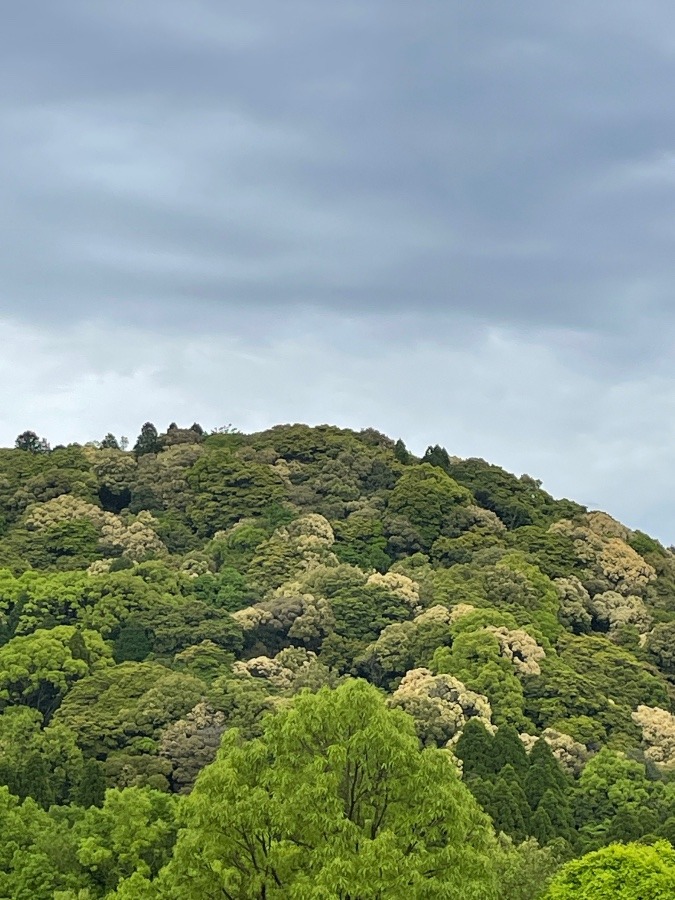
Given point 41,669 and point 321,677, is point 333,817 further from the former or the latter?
point 41,669

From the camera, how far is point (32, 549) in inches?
2970

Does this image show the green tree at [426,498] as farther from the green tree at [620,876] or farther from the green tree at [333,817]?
the green tree at [333,817]

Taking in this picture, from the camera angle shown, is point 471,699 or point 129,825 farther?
point 471,699

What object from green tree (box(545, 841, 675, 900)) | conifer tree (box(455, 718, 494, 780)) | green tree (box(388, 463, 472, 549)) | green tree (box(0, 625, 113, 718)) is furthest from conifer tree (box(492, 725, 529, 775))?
green tree (box(388, 463, 472, 549))

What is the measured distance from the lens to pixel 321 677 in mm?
59406

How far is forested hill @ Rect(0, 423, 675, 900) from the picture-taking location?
26.3 metres

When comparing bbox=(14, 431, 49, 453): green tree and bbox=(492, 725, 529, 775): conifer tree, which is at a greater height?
bbox=(14, 431, 49, 453): green tree

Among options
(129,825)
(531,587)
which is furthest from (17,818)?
(531,587)

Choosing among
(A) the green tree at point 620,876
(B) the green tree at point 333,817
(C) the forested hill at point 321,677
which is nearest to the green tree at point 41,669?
(C) the forested hill at point 321,677

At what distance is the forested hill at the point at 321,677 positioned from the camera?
26.3 metres

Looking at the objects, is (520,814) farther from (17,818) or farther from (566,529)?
(566,529)

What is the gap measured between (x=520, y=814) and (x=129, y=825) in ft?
50.5

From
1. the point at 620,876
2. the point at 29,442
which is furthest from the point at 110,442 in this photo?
the point at 620,876

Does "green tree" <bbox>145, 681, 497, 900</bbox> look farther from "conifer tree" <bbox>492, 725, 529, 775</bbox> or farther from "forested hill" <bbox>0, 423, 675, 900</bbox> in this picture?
"conifer tree" <bbox>492, 725, 529, 775</bbox>
